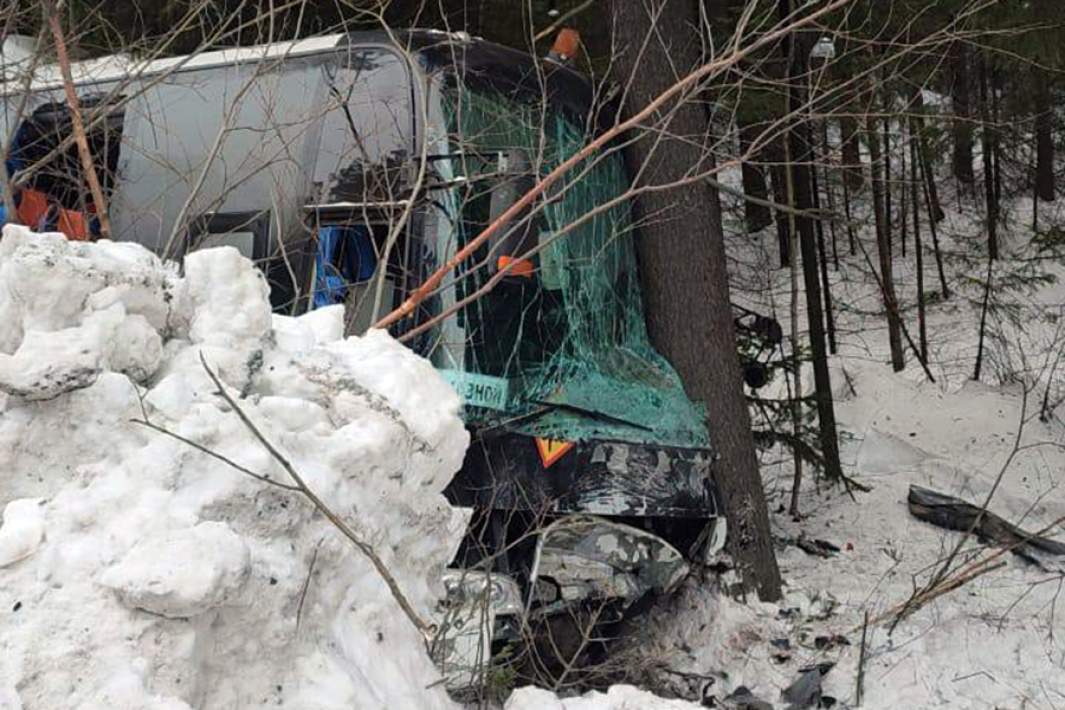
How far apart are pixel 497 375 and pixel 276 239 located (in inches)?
39.8

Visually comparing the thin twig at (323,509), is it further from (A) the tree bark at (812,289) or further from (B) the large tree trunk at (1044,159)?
(B) the large tree trunk at (1044,159)

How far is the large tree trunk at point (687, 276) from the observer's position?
597 centimetres

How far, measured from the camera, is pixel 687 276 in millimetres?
6043

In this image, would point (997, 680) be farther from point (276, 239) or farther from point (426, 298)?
point (276, 239)

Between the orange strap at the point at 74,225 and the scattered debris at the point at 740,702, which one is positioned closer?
the orange strap at the point at 74,225

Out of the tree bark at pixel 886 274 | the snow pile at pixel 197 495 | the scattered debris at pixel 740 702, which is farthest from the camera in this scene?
the tree bark at pixel 886 274

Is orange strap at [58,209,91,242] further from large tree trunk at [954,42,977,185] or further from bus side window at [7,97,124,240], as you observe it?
large tree trunk at [954,42,977,185]

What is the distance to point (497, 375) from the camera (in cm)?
442

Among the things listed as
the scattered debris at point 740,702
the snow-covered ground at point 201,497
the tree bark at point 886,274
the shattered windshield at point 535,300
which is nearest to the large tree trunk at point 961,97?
the tree bark at point 886,274

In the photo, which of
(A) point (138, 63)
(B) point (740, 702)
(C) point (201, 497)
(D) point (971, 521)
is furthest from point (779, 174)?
(C) point (201, 497)

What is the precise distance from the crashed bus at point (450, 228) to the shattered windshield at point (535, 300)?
10 millimetres

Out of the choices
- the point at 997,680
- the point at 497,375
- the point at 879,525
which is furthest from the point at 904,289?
the point at 497,375

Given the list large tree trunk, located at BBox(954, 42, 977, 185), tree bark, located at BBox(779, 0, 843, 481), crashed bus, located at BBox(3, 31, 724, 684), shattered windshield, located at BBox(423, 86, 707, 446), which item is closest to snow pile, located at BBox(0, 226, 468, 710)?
crashed bus, located at BBox(3, 31, 724, 684)

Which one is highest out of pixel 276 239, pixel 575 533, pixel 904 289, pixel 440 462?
pixel 276 239
